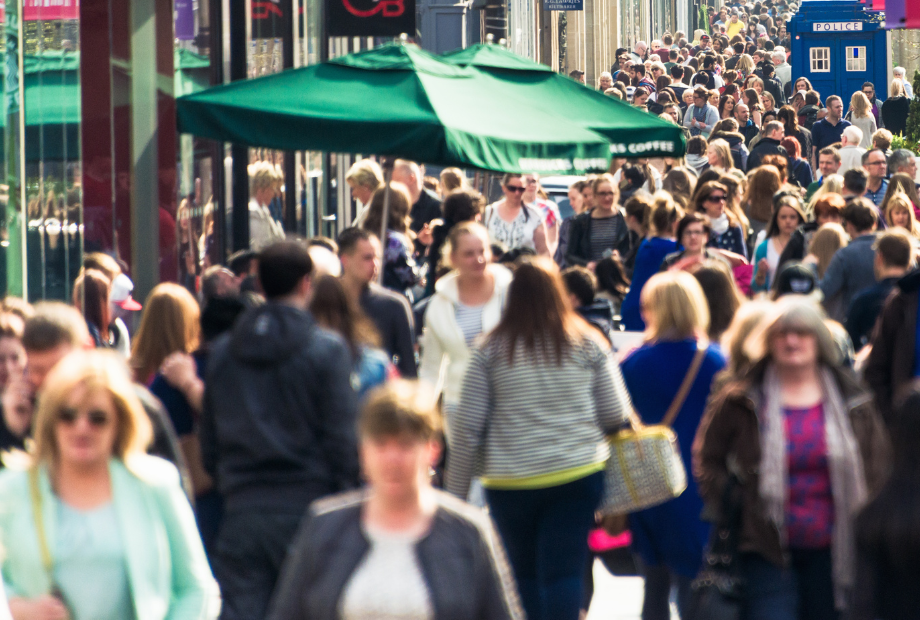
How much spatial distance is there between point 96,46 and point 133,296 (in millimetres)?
1792

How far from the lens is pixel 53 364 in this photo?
5.10 meters

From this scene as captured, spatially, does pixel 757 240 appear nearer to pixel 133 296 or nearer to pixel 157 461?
pixel 133 296

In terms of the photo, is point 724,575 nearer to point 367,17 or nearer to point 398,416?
point 398,416

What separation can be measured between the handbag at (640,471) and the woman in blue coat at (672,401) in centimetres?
18

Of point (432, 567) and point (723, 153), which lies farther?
point (723, 153)

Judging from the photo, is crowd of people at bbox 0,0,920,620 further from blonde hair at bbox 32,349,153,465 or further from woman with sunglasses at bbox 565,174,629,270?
woman with sunglasses at bbox 565,174,629,270

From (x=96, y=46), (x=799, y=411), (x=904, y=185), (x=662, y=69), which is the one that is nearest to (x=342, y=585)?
(x=799, y=411)

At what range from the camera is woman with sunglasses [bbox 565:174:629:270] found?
11430 mm

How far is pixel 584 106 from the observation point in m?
9.56

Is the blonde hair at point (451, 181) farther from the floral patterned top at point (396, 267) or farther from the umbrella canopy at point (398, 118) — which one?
the umbrella canopy at point (398, 118)

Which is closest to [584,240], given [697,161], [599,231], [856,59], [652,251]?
[599,231]

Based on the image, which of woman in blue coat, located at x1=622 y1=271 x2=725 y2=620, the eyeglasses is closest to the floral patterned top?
woman in blue coat, located at x1=622 y1=271 x2=725 y2=620

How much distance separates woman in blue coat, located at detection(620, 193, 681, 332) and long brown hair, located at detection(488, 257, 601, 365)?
3.47m

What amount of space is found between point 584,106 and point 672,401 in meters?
3.47
